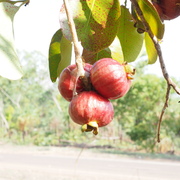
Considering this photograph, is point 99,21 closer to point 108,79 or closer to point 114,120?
point 108,79

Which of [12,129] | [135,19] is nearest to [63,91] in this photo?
[135,19]

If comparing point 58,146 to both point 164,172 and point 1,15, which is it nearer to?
point 164,172

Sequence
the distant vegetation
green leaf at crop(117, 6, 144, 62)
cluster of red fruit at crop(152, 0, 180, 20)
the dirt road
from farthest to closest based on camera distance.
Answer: the distant vegetation
the dirt road
green leaf at crop(117, 6, 144, 62)
cluster of red fruit at crop(152, 0, 180, 20)

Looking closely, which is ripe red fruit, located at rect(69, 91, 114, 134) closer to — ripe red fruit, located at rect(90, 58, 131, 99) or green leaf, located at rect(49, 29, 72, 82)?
ripe red fruit, located at rect(90, 58, 131, 99)

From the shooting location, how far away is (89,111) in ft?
1.38

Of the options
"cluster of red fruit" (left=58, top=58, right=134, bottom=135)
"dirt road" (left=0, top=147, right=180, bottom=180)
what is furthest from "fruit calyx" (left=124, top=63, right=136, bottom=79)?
"dirt road" (left=0, top=147, right=180, bottom=180)

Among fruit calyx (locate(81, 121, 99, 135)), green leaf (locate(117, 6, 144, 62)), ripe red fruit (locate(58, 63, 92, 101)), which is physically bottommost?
fruit calyx (locate(81, 121, 99, 135))

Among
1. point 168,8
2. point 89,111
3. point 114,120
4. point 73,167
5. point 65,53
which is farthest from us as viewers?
point 114,120

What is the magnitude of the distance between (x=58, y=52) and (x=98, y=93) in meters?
0.21

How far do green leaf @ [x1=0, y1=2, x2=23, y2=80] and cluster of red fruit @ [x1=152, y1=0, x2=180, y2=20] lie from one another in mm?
267

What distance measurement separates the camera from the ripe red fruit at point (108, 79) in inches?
17.4

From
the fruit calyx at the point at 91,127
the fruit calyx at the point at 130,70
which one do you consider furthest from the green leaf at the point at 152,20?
the fruit calyx at the point at 91,127

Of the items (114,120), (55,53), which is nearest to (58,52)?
(55,53)

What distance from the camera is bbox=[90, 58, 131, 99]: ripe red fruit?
441 mm
